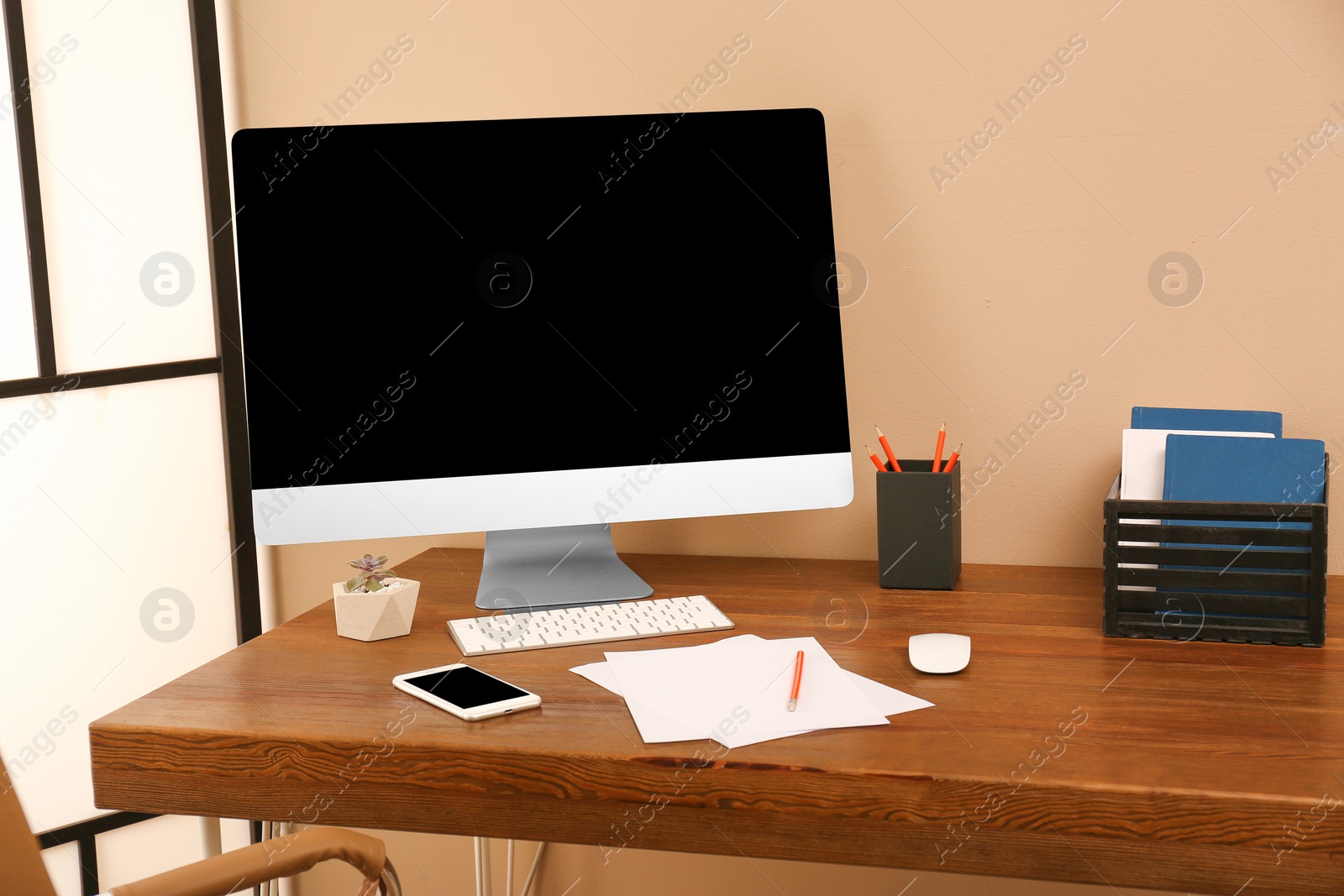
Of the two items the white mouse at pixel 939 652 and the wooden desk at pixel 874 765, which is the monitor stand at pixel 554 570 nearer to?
the wooden desk at pixel 874 765

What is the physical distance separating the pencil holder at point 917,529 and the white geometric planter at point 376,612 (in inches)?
22.6

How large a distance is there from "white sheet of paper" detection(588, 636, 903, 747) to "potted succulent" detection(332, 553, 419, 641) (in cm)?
25

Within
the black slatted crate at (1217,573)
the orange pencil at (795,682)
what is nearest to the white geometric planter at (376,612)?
the orange pencil at (795,682)

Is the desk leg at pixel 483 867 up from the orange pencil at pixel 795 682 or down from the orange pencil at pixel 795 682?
down

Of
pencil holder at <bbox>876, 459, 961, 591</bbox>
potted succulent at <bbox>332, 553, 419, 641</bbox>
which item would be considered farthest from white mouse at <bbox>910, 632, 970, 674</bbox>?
potted succulent at <bbox>332, 553, 419, 641</bbox>

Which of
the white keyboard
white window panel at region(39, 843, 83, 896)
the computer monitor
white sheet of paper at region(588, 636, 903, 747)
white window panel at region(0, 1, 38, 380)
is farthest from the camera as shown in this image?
white window panel at region(39, 843, 83, 896)

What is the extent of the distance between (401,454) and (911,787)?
721mm

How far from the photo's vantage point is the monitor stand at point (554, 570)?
122 cm

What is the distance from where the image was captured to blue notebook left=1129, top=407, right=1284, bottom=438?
4.00 feet

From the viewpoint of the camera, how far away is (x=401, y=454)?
1210mm

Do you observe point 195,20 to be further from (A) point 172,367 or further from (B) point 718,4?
(B) point 718,4

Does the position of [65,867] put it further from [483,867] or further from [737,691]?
[737,691]

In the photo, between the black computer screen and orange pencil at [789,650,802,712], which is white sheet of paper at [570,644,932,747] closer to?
orange pencil at [789,650,802,712]

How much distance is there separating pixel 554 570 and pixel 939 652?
0.51 metres
